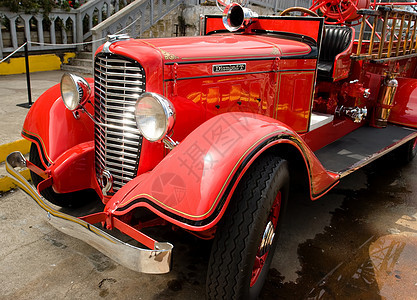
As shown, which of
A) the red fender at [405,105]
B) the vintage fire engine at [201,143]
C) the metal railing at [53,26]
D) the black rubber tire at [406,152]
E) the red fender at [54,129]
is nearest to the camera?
the vintage fire engine at [201,143]

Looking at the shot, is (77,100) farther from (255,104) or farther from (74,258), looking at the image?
(255,104)

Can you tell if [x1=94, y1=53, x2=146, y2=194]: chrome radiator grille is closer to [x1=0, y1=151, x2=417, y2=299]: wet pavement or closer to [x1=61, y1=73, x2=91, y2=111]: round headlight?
[x1=61, y1=73, x2=91, y2=111]: round headlight

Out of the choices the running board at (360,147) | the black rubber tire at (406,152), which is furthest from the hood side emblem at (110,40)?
the black rubber tire at (406,152)

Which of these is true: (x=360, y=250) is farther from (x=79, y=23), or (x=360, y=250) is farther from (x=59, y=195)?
(x=79, y=23)

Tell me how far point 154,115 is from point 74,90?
85cm

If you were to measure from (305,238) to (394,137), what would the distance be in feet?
6.37

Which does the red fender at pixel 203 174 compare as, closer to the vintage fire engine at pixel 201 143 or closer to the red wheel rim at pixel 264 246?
Answer: the vintage fire engine at pixel 201 143

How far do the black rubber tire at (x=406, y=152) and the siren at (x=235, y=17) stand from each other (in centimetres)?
281

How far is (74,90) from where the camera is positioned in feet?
8.55

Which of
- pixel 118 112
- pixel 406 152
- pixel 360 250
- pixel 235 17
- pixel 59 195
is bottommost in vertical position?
pixel 360 250

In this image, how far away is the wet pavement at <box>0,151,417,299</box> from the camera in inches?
97.6

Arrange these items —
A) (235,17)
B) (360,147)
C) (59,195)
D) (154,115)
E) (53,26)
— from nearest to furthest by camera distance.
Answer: (154,115) → (59,195) → (235,17) → (360,147) → (53,26)

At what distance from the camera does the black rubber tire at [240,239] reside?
2004mm

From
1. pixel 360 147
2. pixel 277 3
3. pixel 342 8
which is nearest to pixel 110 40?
pixel 360 147
